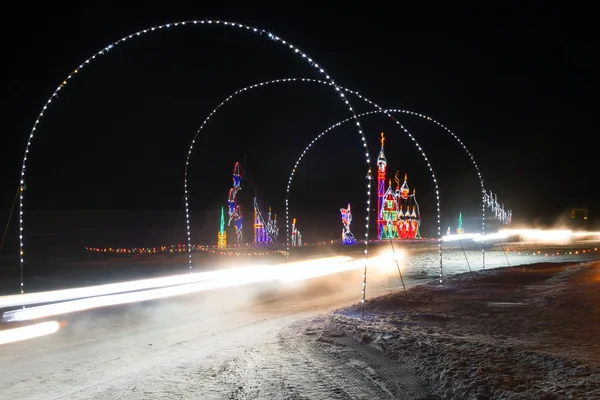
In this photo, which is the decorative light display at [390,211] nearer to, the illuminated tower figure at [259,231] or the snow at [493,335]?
the illuminated tower figure at [259,231]

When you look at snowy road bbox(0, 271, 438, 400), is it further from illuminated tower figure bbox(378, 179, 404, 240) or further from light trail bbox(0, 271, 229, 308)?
illuminated tower figure bbox(378, 179, 404, 240)

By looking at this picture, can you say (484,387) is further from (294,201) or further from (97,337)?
(294,201)

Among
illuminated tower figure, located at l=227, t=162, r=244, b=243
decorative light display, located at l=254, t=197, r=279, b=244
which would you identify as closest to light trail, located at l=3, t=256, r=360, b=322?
illuminated tower figure, located at l=227, t=162, r=244, b=243

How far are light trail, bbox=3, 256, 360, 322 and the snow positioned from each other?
435 cm

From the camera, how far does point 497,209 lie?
308ft

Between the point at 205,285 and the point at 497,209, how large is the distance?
283ft

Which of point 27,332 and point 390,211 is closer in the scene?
point 27,332

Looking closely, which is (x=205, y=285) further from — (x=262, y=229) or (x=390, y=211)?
(x=390, y=211)

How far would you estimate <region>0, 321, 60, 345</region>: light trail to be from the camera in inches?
405

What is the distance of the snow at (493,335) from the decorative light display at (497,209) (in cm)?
6469

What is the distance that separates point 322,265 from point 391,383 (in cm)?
1448

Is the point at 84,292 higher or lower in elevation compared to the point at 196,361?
higher

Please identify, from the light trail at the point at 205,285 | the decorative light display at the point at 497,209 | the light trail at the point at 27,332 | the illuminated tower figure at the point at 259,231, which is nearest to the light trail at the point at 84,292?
the light trail at the point at 205,285

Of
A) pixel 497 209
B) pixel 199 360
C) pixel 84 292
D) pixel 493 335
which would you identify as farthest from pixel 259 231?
pixel 497 209
